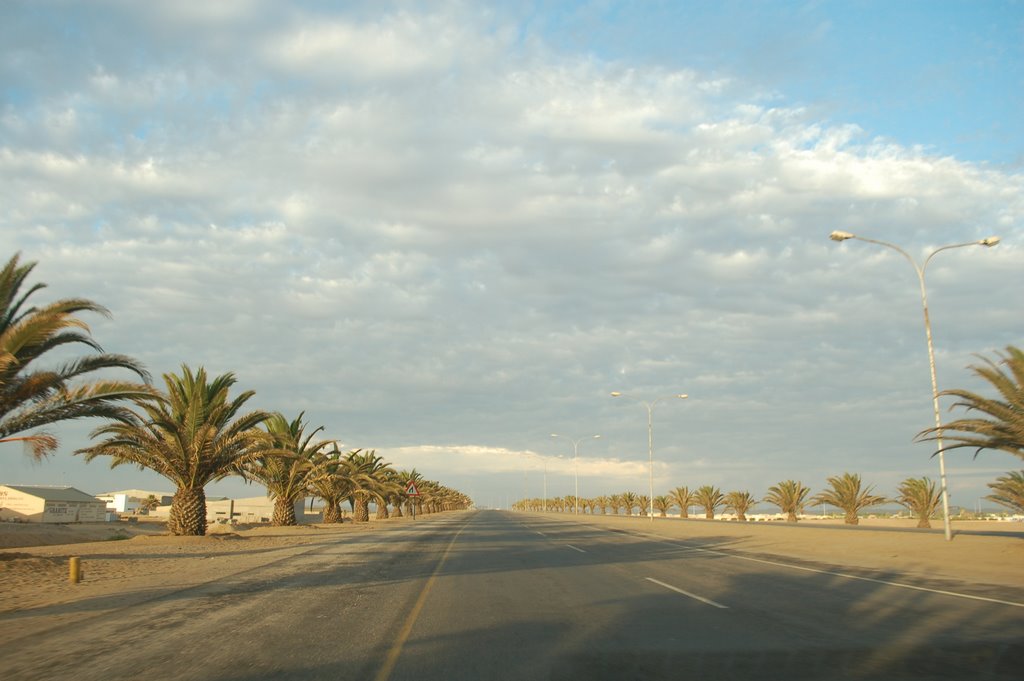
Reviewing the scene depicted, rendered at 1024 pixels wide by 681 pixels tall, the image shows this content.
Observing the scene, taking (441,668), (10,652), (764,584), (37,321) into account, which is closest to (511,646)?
(441,668)

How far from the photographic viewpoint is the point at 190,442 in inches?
1121

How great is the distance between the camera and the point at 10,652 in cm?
838

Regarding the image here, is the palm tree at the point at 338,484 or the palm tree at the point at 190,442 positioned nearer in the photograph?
the palm tree at the point at 190,442

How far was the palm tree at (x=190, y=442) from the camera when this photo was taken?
27562 millimetres

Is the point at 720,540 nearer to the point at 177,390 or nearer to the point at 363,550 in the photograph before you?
the point at 363,550

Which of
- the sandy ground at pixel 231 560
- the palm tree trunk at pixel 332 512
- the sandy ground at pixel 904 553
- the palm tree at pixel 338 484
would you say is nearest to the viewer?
the sandy ground at pixel 231 560

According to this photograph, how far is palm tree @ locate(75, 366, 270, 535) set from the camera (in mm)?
27562

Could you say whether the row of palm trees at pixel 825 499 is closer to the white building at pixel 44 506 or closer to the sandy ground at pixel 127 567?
the sandy ground at pixel 127 567

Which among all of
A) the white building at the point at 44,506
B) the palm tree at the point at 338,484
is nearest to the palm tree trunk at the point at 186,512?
the palm tree at the point at 338,484

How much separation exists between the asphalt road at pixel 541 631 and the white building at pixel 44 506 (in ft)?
241

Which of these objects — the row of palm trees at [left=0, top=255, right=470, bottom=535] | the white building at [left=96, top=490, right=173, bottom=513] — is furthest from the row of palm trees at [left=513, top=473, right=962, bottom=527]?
the white building at [left=96, top=490, right=173, bottom=513]

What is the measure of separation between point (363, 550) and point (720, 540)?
15.6 meters

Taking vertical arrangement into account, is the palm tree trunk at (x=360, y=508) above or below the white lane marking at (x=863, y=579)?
below

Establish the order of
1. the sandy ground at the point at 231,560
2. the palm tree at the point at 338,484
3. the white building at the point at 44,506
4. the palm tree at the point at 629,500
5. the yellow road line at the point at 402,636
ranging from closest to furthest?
1. the yellow road line at the point at 402,636
2. the sandy ground at the point at 231,560
3. the palm tree at the point at 338,484
4. the white building at the point at 44,506
5. the palm tree at the point at 629,500
